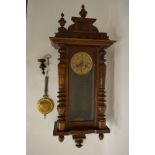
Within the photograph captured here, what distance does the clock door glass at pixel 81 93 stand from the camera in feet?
3.51

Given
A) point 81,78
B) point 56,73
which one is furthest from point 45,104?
point 81,78

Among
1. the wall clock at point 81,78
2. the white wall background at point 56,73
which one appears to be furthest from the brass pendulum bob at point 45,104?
the wall clock at point 81,78

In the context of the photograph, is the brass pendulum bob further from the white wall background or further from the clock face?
the clock face

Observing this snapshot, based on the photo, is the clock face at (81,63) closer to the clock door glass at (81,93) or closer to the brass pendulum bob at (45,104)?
the clock door glass at (81,93)

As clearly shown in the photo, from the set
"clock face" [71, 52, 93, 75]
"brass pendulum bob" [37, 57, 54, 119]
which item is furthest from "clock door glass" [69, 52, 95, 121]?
"brass pendulum bob" [37, 57, 54, 119]

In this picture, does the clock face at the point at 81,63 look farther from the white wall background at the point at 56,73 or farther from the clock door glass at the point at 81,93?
the white wall background at the point at 56,73

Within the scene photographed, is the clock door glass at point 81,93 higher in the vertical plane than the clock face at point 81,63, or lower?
lower

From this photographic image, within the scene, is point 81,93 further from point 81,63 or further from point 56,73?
point 56,73

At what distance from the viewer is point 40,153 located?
126 cm

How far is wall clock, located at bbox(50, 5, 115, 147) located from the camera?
1030 millimetres

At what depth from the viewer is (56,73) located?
1274 mm

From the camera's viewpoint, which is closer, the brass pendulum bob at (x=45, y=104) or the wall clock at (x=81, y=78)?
the wall clock at (x=81, y=78)

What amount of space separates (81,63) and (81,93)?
7.8 inches
